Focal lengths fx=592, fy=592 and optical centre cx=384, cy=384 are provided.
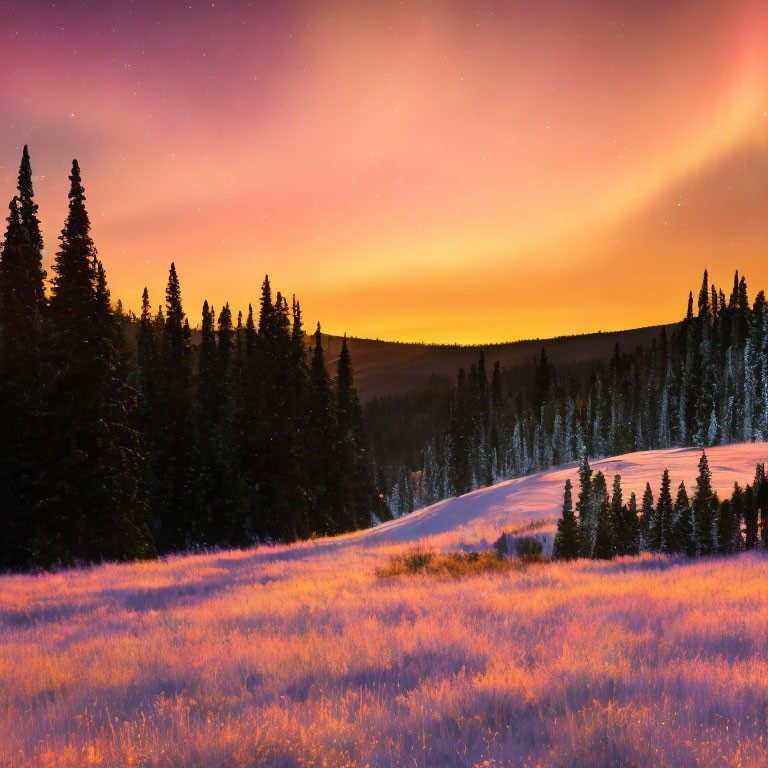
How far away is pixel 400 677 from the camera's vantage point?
5.83 metres

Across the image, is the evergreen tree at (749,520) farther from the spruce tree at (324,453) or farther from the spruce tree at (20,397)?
the spruce tree at (324,453)

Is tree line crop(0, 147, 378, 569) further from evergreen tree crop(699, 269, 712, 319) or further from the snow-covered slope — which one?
evergreen tree crop(699, 269, 712, 319)

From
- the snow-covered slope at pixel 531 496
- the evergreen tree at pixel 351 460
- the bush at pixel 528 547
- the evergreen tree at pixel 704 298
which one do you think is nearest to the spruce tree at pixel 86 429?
the snow-covered slope at pixel 531 496

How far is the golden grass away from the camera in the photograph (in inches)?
163

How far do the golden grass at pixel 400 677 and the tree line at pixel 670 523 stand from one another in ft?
11.8

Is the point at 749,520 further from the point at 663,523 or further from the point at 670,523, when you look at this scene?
the point at 663,523

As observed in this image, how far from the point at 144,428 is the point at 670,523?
101ft

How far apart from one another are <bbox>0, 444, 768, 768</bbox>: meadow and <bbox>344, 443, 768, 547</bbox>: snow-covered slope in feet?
33.1

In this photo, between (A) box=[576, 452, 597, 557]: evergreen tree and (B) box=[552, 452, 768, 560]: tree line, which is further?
(A) box=[576, 452, 597, 557]: evergreen tree

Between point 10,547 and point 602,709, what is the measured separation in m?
23.4

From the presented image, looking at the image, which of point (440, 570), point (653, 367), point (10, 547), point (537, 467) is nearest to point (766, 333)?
point (653, 367)

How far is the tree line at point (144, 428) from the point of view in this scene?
22.0 meters

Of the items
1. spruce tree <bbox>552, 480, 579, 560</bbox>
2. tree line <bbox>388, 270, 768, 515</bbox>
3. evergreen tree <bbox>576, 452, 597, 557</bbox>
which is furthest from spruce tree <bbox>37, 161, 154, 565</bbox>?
tree line <bbox>388, 270, 768, 515</bbox>

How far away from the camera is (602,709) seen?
4586 mm
